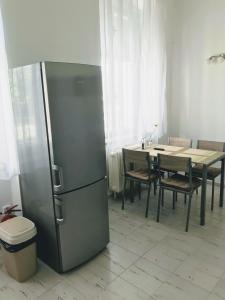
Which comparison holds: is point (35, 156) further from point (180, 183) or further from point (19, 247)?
point (180, 183)

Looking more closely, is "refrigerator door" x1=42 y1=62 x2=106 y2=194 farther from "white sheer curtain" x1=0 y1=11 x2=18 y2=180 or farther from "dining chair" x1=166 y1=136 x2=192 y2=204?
"dining chair" x1=166 y1=136 x2=192 y2=204

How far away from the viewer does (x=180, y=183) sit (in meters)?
2.84

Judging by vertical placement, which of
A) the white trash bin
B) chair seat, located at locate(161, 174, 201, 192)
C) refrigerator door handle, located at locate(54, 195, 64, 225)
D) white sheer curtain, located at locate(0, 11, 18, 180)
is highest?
white sheer curtain, located at locate(0, 11, 18, 180)

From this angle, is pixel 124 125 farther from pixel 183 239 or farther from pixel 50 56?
pixel 183 239

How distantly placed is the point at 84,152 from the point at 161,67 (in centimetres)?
253

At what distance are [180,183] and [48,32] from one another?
7.08 feet

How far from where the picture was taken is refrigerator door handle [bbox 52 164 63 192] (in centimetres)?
189

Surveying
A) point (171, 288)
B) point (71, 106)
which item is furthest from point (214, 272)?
point (71, 106)

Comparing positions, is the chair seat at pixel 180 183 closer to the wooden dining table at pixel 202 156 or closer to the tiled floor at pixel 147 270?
the wooden dining table at pixel 202 156

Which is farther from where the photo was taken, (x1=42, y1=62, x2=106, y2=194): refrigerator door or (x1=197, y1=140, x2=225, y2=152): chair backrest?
(x1=197, y1=140, x2=225, y2=152): chair backrest

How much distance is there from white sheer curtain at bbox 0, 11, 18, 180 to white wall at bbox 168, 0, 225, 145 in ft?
9.47

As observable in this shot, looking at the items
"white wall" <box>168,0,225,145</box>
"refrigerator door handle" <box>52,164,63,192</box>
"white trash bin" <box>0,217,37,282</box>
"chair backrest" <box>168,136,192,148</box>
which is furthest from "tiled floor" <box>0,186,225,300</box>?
"white wall" <box>168,0,225,145</box>

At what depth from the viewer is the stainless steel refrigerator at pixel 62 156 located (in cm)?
184

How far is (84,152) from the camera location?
2.05 metres
